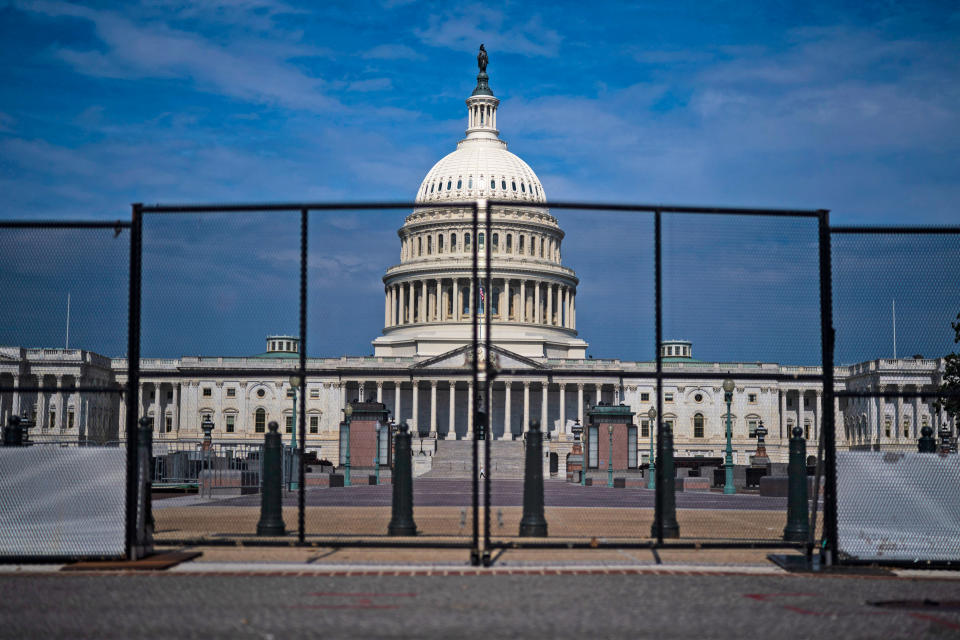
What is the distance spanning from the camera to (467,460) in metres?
92.6

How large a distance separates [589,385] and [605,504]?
92.0 m

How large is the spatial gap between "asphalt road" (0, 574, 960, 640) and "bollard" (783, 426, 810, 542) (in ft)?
16.2

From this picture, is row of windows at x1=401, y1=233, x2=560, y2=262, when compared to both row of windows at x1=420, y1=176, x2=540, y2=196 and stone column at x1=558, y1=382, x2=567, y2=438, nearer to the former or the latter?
row of windows at x1=420, y1=176, x2=540, y2=196

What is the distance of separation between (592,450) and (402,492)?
43766 millimetres

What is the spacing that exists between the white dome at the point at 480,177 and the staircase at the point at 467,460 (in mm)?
36689

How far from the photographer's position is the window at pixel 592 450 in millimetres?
60344

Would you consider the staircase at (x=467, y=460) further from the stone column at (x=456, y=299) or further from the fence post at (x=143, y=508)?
the fence post at (x=143, y=508)

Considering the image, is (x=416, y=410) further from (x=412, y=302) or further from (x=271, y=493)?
(x=271, y=493)

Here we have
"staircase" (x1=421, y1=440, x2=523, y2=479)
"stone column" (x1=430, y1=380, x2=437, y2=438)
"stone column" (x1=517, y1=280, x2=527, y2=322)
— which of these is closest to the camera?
"staircase" (x1=421, y1=440, x2=523, y2=479)

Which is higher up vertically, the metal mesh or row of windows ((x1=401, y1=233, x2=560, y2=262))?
→ row of windows ((x1=401, y1=233, x2=560, y2=262))

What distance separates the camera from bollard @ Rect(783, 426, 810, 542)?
727 inches

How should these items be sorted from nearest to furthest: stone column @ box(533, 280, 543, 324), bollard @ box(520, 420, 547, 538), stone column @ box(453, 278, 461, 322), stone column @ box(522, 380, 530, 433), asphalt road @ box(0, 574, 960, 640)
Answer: asphalt road @ box(0, 574, 960, 640) → bollard @ box(520, 420, 547, 538) → stone column @ box(522, 380, 530, 433) → stone column @ box(453, 278, 461, 322) → stone column @ box(533, 280, 543, 324)

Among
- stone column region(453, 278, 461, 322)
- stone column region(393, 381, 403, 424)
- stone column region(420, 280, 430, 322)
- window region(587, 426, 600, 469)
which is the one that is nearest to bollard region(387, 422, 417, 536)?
window region(587, 426, 600, 469)

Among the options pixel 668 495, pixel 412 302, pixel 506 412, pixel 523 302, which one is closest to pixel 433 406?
pixel 506 412
